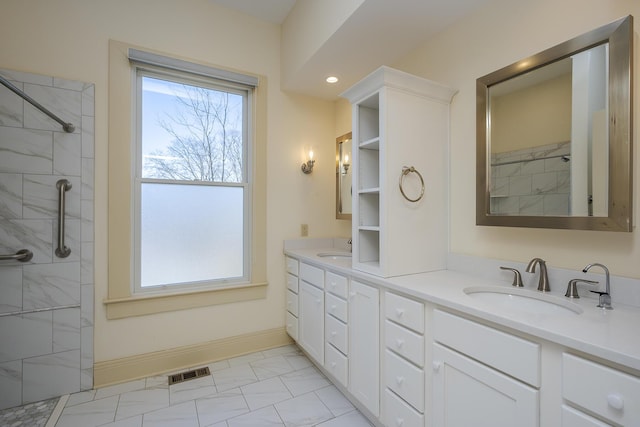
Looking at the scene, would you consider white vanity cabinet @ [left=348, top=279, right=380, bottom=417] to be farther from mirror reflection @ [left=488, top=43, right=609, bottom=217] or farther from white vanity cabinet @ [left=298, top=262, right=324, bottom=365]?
mirror reflection @ [left=488, top=43, right=609, bottom=217]

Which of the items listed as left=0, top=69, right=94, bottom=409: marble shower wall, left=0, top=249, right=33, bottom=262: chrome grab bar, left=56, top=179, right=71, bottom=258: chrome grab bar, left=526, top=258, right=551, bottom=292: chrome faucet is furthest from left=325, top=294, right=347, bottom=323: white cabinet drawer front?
left=0, top=249, right=33, bottom=262: chrome grab bar

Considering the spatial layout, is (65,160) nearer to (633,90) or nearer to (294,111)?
(294,111)

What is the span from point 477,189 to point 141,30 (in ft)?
8.33

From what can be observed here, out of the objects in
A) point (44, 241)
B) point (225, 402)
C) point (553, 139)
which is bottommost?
point (225, 402)

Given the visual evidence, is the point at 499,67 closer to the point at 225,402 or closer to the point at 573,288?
the point at 573,288

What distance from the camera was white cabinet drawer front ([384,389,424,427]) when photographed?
1.33 meters

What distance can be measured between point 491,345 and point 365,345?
2.49ft

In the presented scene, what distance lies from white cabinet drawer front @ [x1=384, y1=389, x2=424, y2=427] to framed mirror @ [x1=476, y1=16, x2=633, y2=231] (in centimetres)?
100

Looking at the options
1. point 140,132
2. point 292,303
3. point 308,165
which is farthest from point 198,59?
point 292,303

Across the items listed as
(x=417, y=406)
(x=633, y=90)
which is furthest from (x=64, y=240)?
(x=633, y=90)

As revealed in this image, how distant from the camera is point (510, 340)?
99 centimetres

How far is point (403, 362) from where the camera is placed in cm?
141

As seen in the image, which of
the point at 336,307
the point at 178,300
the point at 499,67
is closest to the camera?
the point at 499,67

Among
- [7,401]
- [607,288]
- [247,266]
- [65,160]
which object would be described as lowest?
[7,401]
